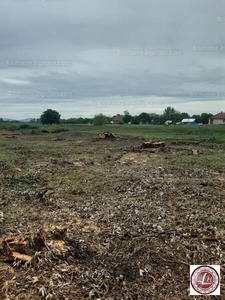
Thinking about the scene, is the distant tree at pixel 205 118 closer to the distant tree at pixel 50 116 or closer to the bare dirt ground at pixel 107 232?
the distant tree at pixel 50 116

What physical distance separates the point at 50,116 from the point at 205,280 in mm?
48885

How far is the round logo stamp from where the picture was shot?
302 centimetres

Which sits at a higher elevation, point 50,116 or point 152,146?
point 50,116

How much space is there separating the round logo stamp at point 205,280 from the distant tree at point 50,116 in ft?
159

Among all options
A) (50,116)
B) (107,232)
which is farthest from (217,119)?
(107,232)

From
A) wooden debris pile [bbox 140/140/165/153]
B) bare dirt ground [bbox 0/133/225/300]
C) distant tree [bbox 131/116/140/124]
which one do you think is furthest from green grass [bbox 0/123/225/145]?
distant tree [bbox 131/116/140/124]

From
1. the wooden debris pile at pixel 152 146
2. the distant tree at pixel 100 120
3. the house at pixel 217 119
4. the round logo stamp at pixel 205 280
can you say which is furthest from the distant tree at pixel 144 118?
the round logo stamp at pixel 205 280

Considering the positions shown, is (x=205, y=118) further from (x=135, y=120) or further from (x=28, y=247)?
(x=28, y=247)

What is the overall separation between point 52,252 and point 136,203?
2549mm

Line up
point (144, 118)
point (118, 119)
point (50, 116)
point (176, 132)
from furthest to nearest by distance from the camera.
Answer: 1. point (118, 119)
2. point (144, 118)
3. point (50, 116)
4. point (176, 132)

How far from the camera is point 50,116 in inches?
1972

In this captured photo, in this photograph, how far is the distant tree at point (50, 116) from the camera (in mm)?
49969

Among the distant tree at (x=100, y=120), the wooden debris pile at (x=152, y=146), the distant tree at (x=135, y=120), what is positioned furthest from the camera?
the distant tree at (x=135, y=120)

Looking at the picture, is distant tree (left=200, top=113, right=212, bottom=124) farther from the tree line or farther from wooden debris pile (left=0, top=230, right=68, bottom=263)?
wooden debris pile (left=0, top=230, right=68, bottom=263)
